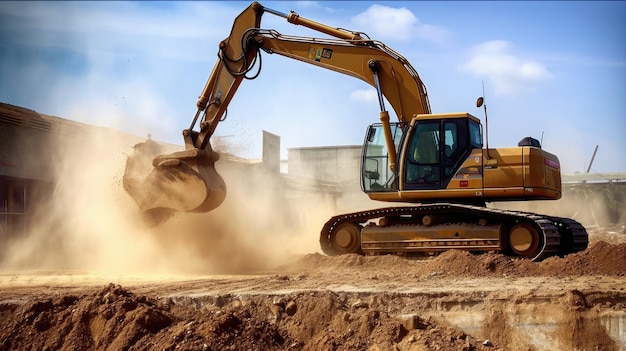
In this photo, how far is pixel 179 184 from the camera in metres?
11.4

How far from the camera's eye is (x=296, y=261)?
12266mm

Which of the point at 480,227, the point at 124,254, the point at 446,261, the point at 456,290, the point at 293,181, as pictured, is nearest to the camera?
the point at 456,290

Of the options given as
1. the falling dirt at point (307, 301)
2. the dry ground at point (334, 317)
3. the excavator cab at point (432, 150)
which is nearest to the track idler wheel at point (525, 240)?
the falling dirt at point (307, 301)

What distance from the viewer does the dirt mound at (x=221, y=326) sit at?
262 inches

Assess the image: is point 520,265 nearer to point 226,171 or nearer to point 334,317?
point 334,317

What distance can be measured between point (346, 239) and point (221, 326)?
5582mm

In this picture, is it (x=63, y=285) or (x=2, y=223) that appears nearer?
(x=63, y=285)

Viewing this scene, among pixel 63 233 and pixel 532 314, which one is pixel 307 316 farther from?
pixel 63 233

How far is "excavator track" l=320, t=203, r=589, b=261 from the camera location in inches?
410

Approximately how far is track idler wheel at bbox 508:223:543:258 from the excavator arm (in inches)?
92.1

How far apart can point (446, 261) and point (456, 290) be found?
86.6 inches

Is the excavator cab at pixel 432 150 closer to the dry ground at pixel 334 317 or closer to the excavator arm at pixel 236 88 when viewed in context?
the excavator arm at pixel 236 88

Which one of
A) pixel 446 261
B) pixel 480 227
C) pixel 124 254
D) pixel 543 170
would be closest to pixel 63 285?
pixel 124 254

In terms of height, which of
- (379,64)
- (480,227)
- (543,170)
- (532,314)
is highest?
(379,64)
